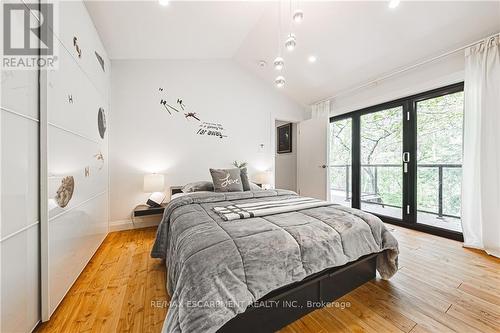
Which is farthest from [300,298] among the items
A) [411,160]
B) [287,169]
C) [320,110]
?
[287,169]

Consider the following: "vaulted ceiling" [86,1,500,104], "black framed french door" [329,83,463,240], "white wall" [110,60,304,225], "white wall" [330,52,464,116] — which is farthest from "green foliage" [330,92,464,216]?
"white wall" [110,60,304,225]

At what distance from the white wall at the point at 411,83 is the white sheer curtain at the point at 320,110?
10.8 inches

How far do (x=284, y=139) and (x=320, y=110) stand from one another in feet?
4.44

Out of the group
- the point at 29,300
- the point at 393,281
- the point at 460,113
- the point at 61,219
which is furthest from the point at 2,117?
the point at 460,113

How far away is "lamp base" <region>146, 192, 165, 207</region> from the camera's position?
9.92 ft

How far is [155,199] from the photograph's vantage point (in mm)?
3047

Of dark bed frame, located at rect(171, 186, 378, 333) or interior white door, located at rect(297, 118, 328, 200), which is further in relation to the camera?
interior white door, located at rect(297, 118, 328, 200)

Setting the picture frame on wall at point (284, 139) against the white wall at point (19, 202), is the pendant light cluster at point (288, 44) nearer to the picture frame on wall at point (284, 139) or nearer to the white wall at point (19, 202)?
the white wall at point (19, 202)

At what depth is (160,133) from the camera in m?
3.24

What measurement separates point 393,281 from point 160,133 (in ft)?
11.5

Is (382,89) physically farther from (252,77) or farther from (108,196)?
(108,196)

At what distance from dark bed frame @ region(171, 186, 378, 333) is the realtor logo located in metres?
1.87

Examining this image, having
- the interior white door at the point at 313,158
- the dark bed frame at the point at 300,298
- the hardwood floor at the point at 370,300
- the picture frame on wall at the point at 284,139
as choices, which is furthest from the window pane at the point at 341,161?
the dark bed frame at the point at 300,298

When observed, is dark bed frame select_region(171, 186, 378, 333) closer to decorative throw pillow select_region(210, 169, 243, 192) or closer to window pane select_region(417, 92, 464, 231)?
decorative throw pillow select_region(210, 169, 243, 192)
